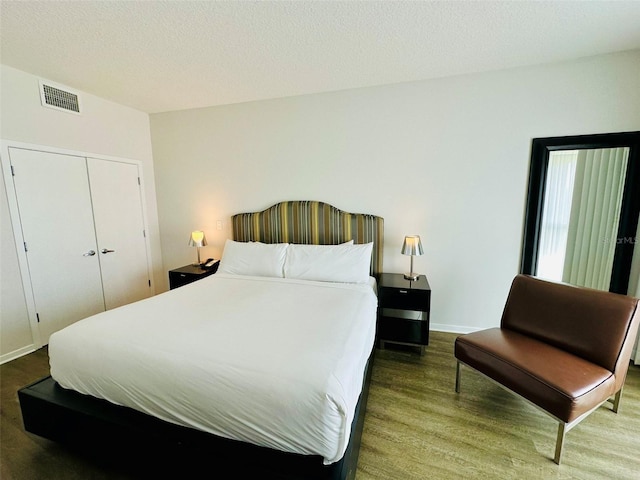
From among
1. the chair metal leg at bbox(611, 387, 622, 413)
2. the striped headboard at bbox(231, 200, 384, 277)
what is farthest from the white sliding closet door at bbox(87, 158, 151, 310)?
the chair metal leg at bbox(611, 387, 622, 413)

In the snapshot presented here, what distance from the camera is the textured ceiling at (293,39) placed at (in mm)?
1776

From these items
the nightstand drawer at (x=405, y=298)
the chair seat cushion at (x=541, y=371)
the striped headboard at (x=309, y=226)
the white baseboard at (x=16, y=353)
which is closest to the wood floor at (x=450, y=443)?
the chair seat cushion at (x=541, y=371)

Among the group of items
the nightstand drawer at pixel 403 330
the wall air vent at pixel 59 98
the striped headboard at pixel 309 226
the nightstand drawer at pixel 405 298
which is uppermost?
the wall air vent at pixel 59 98

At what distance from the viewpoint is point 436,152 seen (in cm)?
283

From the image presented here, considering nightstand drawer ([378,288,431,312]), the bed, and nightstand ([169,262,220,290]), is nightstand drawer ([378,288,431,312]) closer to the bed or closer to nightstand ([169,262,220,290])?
the bed

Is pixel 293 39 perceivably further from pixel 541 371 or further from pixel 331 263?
pixel 541 371

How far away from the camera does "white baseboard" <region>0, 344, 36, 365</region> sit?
2504mm

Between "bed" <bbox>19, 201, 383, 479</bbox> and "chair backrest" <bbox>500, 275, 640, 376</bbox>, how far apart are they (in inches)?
45.0

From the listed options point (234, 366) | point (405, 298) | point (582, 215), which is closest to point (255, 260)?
point (405, 298)

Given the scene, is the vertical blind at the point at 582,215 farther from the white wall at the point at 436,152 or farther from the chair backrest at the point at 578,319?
the chair backrest at the point at 578,319

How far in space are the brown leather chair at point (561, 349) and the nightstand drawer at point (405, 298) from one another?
522 mm

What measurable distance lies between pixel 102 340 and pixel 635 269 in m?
4.05

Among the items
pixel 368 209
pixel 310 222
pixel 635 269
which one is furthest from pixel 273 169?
pixel 635 269

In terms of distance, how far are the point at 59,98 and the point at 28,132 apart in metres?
0.48
